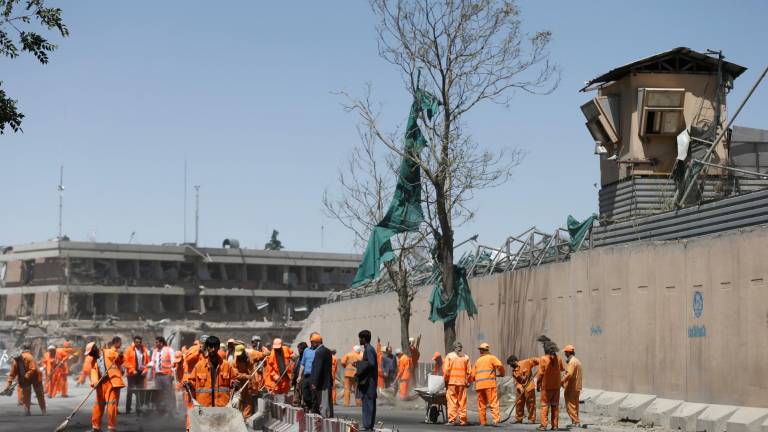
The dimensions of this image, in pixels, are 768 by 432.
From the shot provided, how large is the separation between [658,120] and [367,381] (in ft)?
53.0

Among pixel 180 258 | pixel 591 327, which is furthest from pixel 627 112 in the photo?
pixel 180 258

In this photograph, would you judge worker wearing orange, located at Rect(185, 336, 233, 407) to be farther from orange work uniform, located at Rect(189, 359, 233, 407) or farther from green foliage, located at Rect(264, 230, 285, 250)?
green foliage, located at Rect(264, 230, 285, 250)

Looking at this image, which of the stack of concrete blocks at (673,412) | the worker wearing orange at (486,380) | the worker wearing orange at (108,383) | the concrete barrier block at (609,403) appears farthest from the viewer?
the concrete barrier block at (609,403)

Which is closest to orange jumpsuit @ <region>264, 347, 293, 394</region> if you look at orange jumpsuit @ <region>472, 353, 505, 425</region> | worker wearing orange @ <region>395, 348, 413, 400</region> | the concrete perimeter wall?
orange jumpsuit @ <region>472, 353, 505, 425</region>

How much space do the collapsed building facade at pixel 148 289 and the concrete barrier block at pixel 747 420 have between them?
5951 centimetres

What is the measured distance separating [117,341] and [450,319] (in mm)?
12630

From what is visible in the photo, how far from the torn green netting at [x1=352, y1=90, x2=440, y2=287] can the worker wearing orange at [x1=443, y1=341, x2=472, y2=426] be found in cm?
→ 1018

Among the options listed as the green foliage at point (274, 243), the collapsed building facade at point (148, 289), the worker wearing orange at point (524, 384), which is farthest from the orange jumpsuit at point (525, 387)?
the green foliage at point (274, 243)

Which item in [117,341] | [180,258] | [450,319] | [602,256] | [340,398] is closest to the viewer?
[117,341]

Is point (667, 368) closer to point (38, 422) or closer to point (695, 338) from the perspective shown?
point (695, 338)

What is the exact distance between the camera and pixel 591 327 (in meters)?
27.2

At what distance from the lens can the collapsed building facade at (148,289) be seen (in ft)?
270

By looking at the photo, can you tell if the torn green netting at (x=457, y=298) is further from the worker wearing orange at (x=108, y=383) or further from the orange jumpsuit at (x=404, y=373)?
the worker wearing orange at (x=108, y=383)

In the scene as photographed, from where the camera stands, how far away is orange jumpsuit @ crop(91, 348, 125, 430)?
20.2m
